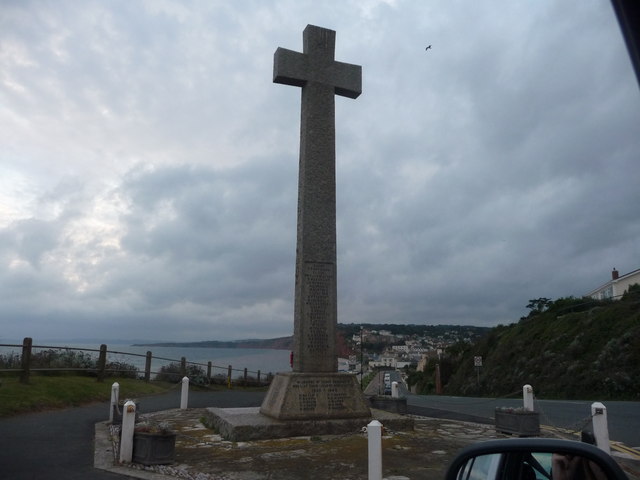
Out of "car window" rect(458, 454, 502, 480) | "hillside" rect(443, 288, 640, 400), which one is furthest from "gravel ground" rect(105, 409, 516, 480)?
"hillside" rect(443, 288, 640, 400)

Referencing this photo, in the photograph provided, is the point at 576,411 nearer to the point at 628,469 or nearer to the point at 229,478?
the point at 628,469

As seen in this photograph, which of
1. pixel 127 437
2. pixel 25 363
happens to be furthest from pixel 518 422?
pixel 25 363

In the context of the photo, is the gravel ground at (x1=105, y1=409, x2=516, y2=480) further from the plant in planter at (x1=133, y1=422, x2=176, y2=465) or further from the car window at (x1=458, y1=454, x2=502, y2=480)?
the car window at (x1=458, y1=454, x2=502, y2=480)

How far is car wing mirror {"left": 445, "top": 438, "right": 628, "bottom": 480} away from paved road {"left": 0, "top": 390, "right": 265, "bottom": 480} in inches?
242

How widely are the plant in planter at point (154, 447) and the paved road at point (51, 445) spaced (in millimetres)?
591

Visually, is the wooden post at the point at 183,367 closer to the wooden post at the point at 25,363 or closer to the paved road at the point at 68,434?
the paved road at the point at 68,434

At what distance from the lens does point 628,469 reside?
7109 millimetres

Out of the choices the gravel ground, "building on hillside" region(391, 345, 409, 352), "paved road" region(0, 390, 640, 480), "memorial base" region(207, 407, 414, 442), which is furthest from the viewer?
"building on hillside" region(391, 345, 409, 352)

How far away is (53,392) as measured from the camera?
15867 millimetres

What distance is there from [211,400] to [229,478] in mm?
13044

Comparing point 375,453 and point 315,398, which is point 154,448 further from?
point 375,453

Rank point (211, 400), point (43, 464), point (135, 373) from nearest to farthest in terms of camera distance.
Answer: point (43, 464), point (211, 400), point (135, 373)

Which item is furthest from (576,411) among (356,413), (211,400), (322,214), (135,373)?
(135,373)

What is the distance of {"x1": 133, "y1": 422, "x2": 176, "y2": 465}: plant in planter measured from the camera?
7812 mm
